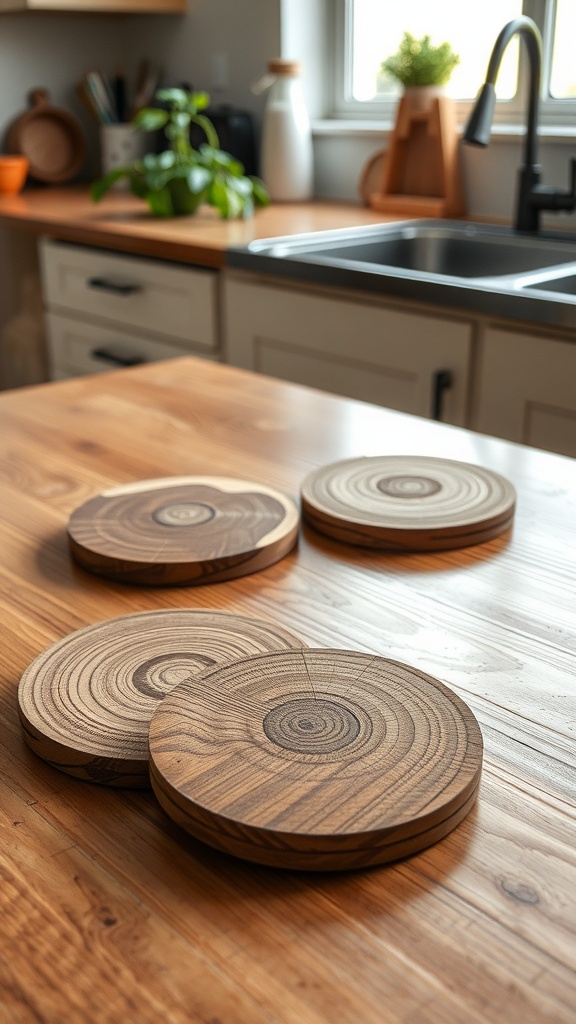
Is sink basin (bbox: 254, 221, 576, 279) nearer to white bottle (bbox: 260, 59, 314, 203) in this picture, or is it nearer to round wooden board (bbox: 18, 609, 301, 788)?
white bottle (bbox: 260, 59, 314, 203)

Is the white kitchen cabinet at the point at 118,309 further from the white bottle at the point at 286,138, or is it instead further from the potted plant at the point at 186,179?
the white bottle at the point at 286,138

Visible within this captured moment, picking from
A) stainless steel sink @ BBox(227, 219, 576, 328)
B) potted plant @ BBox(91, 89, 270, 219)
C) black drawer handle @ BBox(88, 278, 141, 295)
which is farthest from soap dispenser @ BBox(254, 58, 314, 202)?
black drawer handle @ BBox(88, 278, 141, 295)

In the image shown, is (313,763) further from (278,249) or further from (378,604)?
(278,249)

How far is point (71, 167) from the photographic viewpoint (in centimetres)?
332

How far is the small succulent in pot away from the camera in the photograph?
2326 millimetres

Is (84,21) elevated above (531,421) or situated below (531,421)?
above

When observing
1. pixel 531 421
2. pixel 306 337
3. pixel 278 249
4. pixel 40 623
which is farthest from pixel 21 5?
pixel 40 623

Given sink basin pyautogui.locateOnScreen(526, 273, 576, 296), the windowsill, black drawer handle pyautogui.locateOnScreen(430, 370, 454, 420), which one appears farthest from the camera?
the windowsill

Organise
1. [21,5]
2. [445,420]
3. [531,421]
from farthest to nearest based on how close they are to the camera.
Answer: [21,5] → [445,420] → [531,421]

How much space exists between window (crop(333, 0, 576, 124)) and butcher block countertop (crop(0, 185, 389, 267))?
353mm

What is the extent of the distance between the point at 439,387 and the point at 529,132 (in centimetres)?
78

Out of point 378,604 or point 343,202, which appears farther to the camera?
point 343,202

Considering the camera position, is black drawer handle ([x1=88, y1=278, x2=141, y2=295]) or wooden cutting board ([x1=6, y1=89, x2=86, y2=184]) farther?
wooden cutting board ([x1=6, y1=89, x2=86, y2=184])

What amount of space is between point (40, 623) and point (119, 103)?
2992 mm
